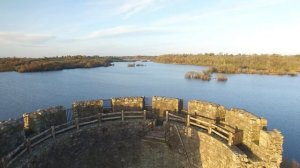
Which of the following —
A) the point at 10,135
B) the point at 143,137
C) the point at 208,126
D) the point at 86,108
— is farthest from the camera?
the point at 86,108

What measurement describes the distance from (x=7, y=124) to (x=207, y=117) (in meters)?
9.51

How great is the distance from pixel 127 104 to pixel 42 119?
470 centimetres

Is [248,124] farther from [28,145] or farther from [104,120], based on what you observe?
[28,145]

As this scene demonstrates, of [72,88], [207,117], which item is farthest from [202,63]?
[207,117]

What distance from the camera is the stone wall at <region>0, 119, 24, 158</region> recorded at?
9961 mm

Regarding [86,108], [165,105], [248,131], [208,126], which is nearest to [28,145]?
[86,108]

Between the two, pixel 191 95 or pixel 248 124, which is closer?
pixel 248 124

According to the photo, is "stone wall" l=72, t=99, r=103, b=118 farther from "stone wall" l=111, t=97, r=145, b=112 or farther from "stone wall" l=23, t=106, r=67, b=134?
"stone wall" l=23, t=106, r=67, b=134

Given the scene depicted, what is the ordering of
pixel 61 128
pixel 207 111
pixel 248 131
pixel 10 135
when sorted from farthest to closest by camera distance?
pixel 207 111 → pixel 61 128 → pixel 248 131 → pixel 10 135

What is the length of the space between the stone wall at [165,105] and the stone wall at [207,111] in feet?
2.31

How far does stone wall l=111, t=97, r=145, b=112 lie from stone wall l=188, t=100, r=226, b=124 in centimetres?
287

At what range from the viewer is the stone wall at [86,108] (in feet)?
47.0

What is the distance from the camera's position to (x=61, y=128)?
13.3 meters

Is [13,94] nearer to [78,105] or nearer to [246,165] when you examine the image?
[78,105]
